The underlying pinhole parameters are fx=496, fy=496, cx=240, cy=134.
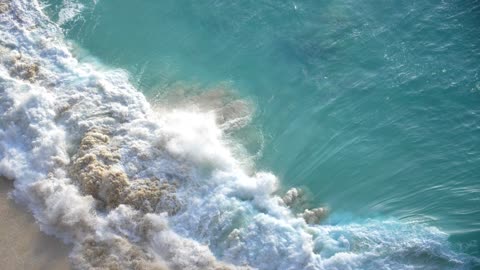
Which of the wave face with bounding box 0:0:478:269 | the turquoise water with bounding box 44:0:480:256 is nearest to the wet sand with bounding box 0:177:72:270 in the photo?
the wave face with bounding box 0:0:478:269

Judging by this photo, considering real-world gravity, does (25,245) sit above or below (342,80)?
below

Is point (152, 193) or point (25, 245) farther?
point (152, 193)

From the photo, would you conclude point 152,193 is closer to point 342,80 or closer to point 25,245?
point 25,245

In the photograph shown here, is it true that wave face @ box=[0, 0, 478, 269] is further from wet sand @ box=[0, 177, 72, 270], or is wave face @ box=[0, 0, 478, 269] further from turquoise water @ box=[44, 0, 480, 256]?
turquoise water @ box=[44, 0, 480, 256]

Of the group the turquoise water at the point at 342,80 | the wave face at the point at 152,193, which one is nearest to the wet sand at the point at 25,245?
the wave face at the point at 152,193

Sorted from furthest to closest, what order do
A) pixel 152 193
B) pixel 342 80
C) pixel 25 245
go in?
pixel 342 80 → pixel 152 193 → pixel 25 245

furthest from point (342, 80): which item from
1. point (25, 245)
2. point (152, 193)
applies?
point (25, 245)

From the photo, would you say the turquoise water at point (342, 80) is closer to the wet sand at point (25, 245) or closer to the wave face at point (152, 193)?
the wave face at point (152, 193)
